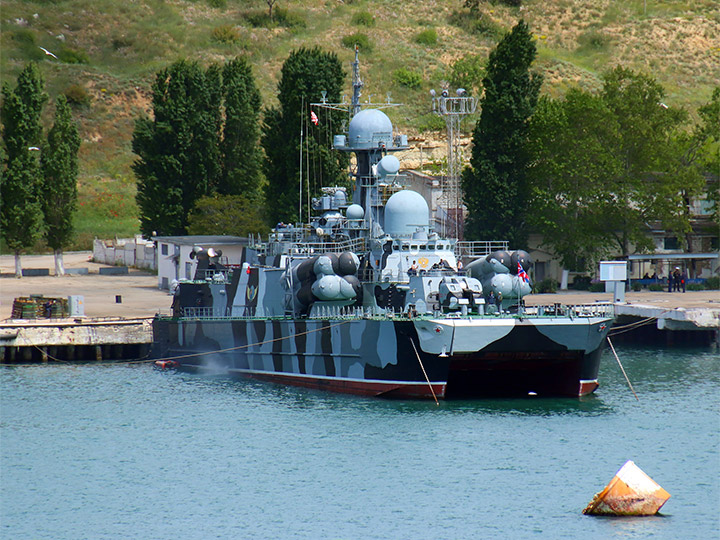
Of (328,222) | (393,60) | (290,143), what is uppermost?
(393,60)

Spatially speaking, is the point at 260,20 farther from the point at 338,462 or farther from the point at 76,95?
the point at 338,462

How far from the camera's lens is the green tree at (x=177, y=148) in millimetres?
67625

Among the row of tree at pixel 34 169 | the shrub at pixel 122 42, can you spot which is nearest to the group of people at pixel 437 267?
the row of tree at pixel 34 169

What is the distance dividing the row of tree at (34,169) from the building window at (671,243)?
112 ft

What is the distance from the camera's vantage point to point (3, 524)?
23703 mm

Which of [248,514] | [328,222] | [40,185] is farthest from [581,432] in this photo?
[40,185]

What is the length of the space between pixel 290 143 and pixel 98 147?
37.0 meters

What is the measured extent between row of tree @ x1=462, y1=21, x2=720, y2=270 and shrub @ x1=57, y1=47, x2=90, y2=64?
53.7 m

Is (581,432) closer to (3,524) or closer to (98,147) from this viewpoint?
(3,524)

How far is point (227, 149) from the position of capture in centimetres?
7000

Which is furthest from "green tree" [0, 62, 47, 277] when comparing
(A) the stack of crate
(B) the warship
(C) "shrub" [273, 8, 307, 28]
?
(C) "shrub" [273, 8, 307, 28]

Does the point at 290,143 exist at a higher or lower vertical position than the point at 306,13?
lower

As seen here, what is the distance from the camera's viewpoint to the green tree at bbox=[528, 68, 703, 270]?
57312mm

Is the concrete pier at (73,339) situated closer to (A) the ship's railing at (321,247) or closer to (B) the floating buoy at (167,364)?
(B) the floating buoy at (167,364)
